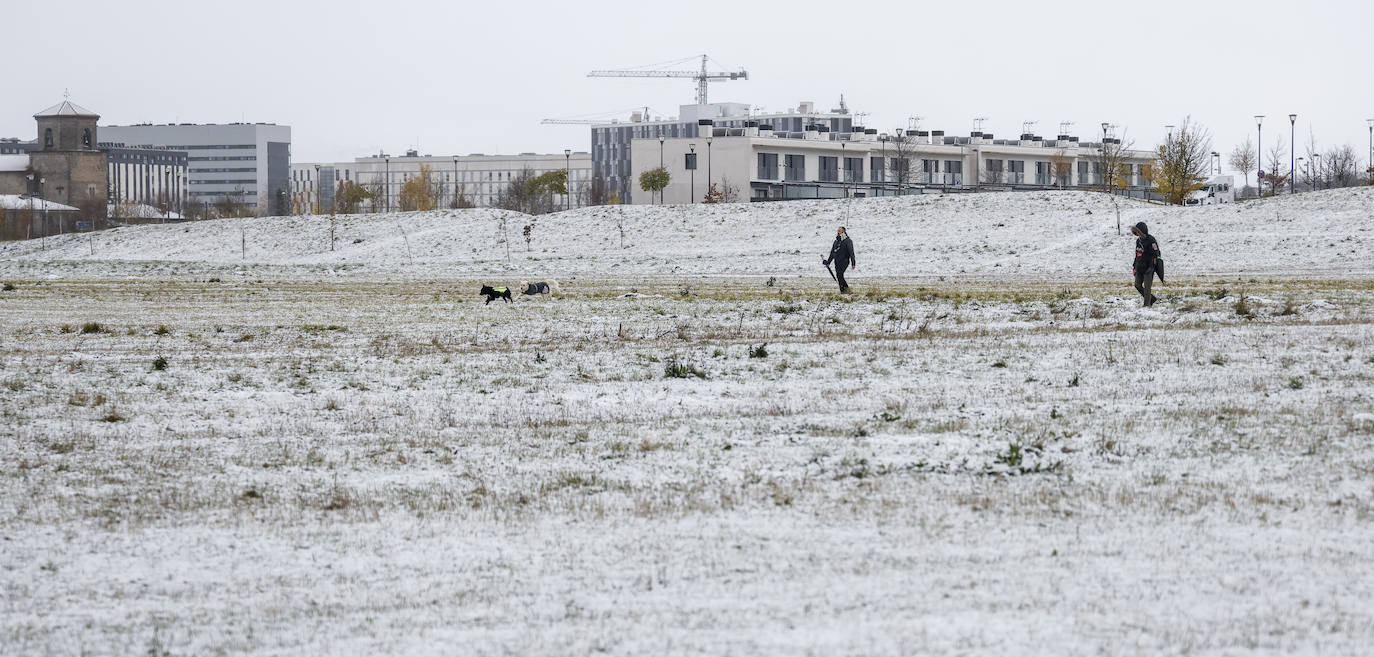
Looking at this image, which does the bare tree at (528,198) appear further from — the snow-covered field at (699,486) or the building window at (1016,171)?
the snow-covered field at (699,486)

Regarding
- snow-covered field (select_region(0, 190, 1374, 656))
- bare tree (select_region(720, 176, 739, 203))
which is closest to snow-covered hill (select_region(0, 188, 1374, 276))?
bare tree (select_region(720, 176, 739, 203))

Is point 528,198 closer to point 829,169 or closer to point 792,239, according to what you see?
point 829,169

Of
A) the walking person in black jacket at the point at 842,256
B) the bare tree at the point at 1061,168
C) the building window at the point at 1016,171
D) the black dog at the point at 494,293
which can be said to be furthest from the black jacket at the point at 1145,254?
the building window at the point at 1016,171

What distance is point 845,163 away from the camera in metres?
115

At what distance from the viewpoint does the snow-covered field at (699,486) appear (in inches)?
251

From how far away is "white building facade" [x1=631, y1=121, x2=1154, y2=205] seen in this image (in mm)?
108875

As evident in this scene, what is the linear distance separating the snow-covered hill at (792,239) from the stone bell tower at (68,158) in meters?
69.0

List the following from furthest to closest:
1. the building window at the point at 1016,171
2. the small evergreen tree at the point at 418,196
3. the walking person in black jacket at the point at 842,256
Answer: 1. the small evergreen tree at the point at 418,196
2. the building window at the point at 1016,171
3. the walking person in black jacket at the point at 842,256

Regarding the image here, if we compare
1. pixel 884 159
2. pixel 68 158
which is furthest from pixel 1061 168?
pixel 68 158

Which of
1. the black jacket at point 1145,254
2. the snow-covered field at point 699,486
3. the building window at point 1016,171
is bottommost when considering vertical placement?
the snow-covered field at point 699,486

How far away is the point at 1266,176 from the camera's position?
108 meters

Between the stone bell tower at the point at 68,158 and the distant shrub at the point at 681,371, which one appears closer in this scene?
the distant shrub at the point at 681,371

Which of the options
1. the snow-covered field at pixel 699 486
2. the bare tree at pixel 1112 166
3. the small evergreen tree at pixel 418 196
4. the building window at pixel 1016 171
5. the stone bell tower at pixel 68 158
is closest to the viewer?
the snow-covered field at pixel 699 486

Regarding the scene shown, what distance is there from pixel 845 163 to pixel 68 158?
92.8 metres
